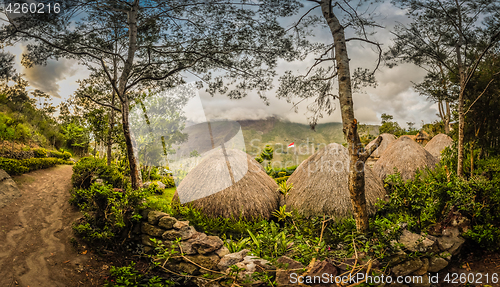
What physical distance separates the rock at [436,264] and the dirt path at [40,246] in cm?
590

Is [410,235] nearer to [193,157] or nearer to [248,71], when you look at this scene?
[248,71]

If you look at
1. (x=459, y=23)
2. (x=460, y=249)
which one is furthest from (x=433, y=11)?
(x=460, y=249)

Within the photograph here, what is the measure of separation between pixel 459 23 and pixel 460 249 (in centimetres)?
722

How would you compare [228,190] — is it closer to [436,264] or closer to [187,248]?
[187,248]

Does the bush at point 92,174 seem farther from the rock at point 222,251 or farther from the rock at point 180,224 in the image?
the rock at point 222,251

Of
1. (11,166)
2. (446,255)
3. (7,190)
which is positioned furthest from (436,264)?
(11,166)

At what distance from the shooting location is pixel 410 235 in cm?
416

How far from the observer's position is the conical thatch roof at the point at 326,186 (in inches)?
225

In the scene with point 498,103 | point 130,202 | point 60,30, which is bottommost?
point 130,202

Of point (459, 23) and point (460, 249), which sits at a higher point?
point (459, 23)

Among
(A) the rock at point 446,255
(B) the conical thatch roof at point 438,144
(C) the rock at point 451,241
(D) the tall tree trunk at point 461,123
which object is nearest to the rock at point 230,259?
(A) the rock at point 446,255

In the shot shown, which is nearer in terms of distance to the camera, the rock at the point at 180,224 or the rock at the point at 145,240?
the rock at the point at 180,224

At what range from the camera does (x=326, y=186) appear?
6047mm

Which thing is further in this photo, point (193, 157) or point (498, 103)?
point (193, 157)
